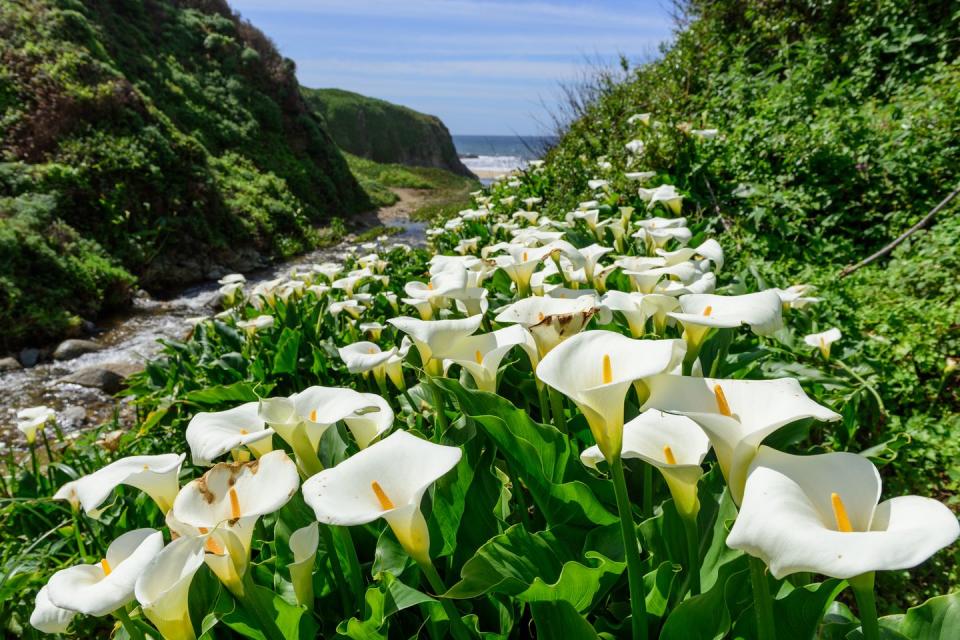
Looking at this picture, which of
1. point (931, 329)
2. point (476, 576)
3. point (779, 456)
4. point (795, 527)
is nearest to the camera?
point (795, 527)

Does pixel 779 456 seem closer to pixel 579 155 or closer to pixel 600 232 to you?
pixel 600 232

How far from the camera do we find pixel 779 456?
27.0 inches

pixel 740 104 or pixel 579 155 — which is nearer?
pixel 740 104

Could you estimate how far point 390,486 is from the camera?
916mm

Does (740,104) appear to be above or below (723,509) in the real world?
above

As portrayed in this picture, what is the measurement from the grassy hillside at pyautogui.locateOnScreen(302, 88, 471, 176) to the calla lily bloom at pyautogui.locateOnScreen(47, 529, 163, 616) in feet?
134

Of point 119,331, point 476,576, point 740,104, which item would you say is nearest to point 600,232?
point 476,576

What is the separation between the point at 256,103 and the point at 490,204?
46.0ft

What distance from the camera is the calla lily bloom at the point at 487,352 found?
1209 mm

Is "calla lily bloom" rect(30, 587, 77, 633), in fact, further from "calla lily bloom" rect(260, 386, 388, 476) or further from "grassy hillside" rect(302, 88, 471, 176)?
"grassy hillside" rect(302, 88, 471, 176)

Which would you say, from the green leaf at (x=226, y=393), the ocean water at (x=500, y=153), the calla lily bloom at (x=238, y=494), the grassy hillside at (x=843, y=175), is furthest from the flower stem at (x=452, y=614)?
the ocean water at (x=500, y=153)

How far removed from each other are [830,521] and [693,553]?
0.33 metres

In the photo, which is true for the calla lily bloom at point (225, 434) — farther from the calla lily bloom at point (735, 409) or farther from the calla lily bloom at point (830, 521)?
the calla lily bloom at point (830, 521)

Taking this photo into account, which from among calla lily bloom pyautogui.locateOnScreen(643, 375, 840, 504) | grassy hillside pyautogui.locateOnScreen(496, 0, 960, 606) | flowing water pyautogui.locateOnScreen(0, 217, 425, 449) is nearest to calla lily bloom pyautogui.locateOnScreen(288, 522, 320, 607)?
calla lily bloom pyautogui.locateOnScreen(643, 375, 840, 504)
